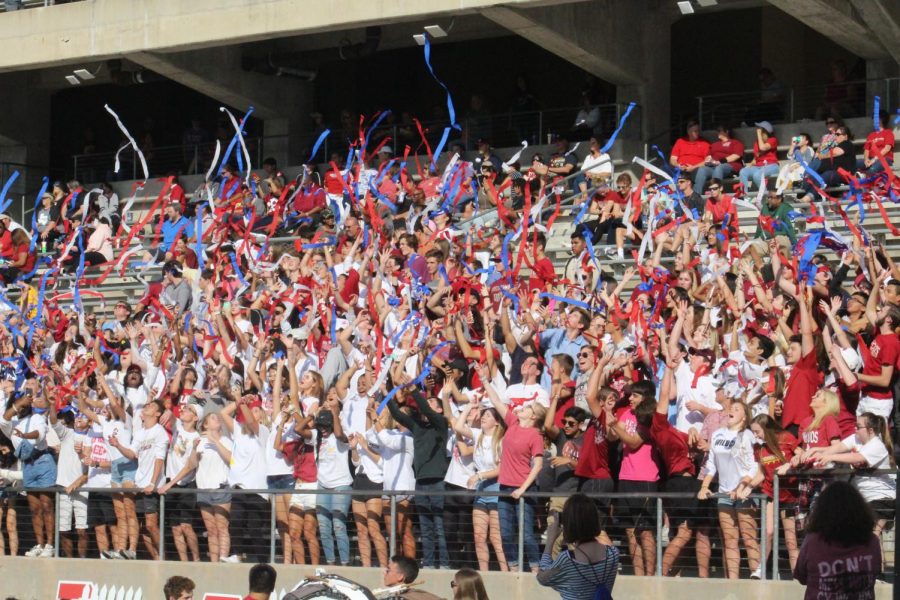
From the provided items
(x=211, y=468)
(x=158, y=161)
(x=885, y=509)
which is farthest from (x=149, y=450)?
(x=158, y=161)

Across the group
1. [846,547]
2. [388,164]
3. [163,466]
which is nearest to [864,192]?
[388,164]

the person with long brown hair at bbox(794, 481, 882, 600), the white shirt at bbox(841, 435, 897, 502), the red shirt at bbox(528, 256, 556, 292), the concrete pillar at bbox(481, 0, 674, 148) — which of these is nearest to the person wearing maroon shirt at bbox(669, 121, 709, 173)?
the concrete pillar at bbox(481, 0, 674, 148)

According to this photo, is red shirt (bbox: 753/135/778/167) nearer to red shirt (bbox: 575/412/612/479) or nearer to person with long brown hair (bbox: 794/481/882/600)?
red shirt (bbox: 575/412/612/479)

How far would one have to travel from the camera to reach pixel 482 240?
17.4 meters

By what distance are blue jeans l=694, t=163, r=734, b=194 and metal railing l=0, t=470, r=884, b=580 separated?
682cm

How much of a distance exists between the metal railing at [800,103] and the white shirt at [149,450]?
9159 mm

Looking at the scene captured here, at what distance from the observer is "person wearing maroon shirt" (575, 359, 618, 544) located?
39.7 feet

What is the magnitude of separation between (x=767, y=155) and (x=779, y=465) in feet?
27.2

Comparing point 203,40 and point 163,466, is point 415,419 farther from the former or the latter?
point 203,40

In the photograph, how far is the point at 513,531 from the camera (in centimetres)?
1266

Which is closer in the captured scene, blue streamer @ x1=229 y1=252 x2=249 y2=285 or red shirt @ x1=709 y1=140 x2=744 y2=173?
blue streamer @ x1=229 y1=252 x2=249 y2=285

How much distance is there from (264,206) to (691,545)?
34.2 feet

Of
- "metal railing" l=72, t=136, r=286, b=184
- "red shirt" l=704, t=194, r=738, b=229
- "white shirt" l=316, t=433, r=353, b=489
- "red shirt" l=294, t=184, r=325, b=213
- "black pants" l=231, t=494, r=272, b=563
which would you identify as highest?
"metal railing" l=72, t=136, r=286, b=184

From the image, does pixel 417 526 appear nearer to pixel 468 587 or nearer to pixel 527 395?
pixel 527 395
